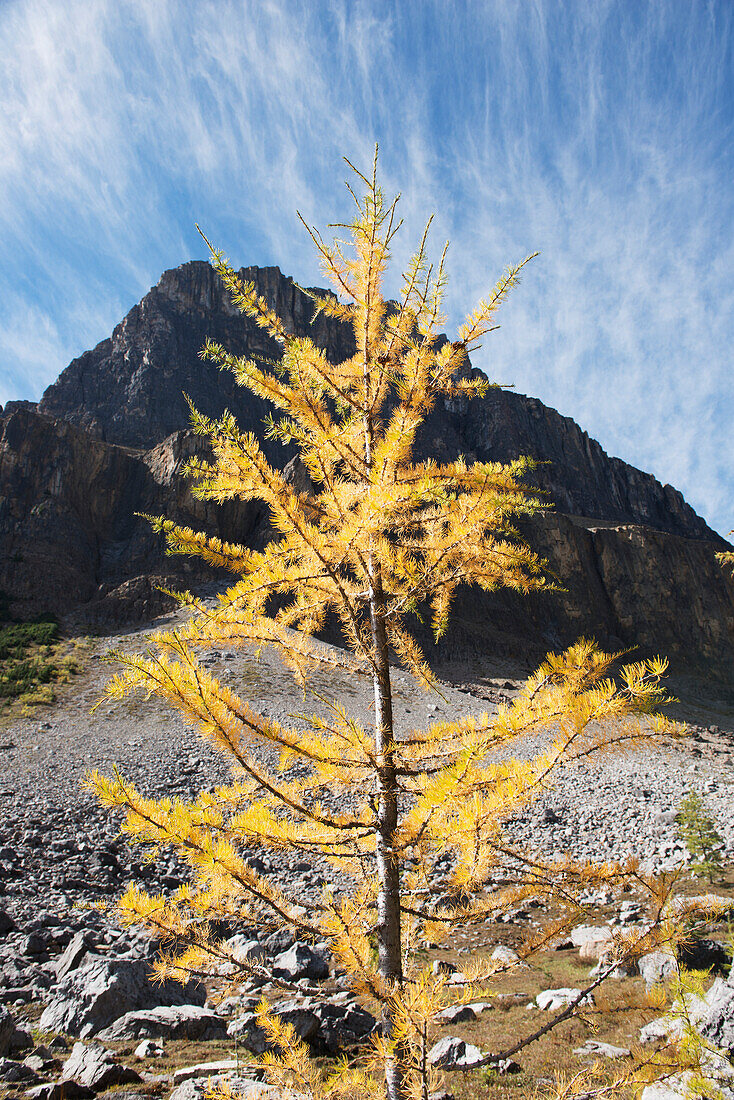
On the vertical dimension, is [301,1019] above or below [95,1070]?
below

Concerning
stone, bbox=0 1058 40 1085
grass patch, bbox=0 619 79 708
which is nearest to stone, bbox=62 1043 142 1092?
stone, bbox=0 1058 40 1085

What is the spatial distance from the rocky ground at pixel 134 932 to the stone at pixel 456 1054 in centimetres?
3

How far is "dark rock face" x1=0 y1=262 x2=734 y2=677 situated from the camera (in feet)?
154

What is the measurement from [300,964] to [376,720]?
674 centimetres

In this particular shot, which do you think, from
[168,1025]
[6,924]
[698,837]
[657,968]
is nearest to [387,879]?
[168,1025]

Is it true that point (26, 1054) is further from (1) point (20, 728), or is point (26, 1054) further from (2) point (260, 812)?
(1) point (20, 728)

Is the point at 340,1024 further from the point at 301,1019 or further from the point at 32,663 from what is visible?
the point at 32,663

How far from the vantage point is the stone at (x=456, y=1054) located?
17.3ft

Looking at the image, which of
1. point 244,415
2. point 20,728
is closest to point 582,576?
point 244,415

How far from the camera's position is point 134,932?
328 inches

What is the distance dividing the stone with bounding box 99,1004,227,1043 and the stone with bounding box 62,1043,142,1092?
0.91m

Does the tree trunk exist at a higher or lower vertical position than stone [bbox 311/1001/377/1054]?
higher

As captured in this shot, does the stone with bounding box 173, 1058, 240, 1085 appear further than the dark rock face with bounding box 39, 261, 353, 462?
No

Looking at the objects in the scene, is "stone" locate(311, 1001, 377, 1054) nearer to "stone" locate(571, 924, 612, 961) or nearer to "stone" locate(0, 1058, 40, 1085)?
"stone" locate(0, 1058, 40, 1085)
